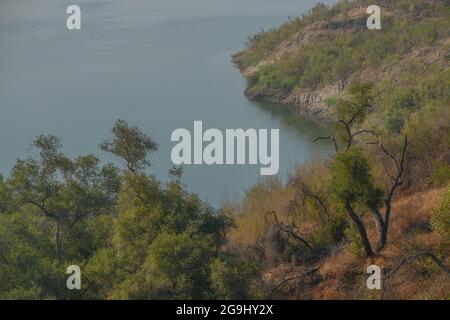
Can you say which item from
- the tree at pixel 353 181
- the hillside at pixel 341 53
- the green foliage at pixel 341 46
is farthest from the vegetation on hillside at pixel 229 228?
the green foliage at pixel 341 46

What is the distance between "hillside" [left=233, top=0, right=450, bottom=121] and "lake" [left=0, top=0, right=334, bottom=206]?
61.9 inches

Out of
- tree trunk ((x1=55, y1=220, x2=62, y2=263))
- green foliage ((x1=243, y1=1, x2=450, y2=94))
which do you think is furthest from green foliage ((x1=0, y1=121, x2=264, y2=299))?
green foliage ((x1=243, y1=1, x2=450, y2=94))

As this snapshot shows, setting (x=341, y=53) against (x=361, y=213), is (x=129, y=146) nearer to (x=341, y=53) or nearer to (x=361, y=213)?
(x=361, y=213)

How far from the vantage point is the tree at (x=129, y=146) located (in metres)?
14.0

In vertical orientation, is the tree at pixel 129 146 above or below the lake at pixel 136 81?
below

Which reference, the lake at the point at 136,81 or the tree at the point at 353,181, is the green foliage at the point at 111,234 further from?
the lake at the point at 136,81

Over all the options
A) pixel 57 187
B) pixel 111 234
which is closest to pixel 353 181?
pixel 111 234

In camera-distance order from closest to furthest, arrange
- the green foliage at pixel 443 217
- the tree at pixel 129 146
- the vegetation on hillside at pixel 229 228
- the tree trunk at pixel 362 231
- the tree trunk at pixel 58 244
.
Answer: the vegetation on hillside at pixel 229 228, the green foliage at pixel 443 217, the tree trunk at pixel 362 231, the tree trunk at pixel 58 244, the tree at pixel 129 146

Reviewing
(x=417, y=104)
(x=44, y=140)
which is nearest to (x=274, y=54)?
(x=417, y=104)

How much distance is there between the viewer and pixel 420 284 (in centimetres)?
1133

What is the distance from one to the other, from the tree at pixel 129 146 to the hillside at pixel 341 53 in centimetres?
2246

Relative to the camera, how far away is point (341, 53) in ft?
143
